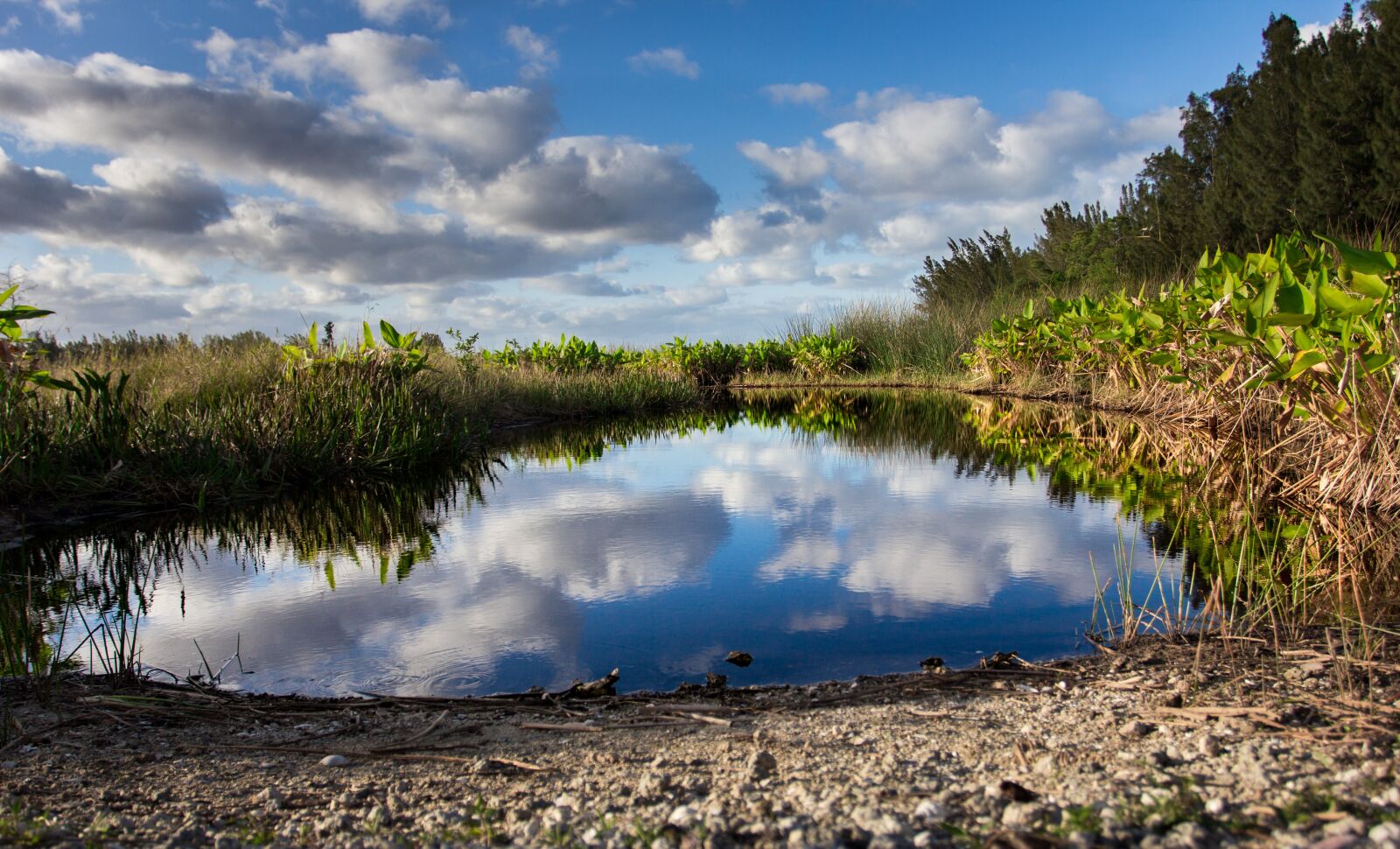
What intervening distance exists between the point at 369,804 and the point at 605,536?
291 cm

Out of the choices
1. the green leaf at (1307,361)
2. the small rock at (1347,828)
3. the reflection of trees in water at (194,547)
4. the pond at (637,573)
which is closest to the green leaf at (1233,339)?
the green leaf at (1307,361)

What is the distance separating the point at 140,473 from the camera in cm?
538

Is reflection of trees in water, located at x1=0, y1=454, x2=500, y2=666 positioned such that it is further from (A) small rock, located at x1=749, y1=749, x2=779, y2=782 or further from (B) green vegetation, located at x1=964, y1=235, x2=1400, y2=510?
(B) green vegetation, located at x1=964, y1=235, x2=1400, y2=510

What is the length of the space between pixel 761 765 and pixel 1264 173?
25497 millimetres

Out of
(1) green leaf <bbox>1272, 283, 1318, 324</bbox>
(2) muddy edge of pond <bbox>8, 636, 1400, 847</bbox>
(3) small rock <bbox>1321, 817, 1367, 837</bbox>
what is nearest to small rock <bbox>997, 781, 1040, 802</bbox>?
(2) muddy edge of pond <bbox>8, 636, 1400, 847</bbox>

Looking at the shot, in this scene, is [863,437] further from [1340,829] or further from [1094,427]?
[1340,829]

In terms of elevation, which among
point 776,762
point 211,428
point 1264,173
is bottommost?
point 776,762

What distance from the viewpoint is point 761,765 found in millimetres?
1569

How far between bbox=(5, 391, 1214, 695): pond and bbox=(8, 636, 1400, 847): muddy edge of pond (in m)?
0.33

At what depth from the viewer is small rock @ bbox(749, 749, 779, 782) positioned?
153cm

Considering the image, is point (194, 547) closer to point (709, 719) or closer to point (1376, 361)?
point (709, 719)

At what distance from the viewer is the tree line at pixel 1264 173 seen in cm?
1859

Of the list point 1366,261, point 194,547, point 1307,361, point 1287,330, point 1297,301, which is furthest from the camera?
point 194,547

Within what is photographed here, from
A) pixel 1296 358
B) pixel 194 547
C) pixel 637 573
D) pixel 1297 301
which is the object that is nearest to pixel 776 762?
pixel 637 573
